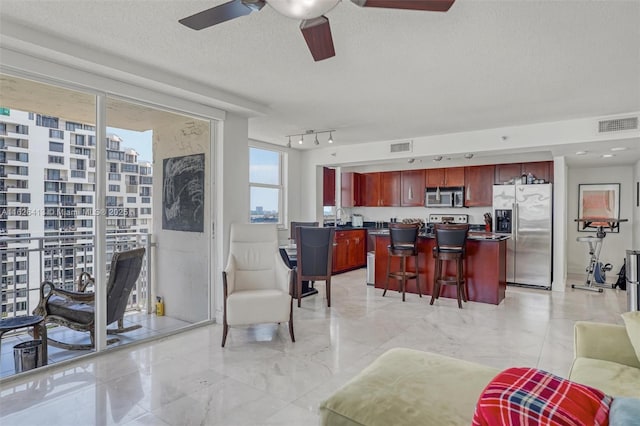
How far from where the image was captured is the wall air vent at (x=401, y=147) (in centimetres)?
611

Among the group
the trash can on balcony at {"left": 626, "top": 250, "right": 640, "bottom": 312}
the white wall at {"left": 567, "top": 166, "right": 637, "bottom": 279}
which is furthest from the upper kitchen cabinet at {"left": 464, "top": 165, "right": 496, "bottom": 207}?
the trash can on balcony at {"left": 626, "top": 250, "right": 640, "bottom": 312}

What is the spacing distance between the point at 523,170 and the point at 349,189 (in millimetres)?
3371

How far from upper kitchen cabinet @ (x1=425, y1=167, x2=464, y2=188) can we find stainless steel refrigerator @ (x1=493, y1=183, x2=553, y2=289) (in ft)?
2.56

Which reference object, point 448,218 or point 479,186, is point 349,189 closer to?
point 448,218

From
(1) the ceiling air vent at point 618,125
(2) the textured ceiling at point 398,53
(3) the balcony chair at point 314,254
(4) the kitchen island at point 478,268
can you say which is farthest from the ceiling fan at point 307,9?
(1) the ceiling air vent at point 618,125

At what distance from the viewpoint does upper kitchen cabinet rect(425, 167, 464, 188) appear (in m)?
7.13

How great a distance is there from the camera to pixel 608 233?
6.92 metres

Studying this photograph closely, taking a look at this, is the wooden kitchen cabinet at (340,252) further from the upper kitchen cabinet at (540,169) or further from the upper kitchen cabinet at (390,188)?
the upper kitchen cabinet at (540,169)

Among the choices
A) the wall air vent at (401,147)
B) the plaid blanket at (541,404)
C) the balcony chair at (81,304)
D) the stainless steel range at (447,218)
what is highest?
the wall air vent at (401,147)

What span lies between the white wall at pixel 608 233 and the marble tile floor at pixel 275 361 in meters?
2.50

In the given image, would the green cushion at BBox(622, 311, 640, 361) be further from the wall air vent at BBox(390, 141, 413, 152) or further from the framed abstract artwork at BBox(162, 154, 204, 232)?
the wall air vent at BBox(390, 141, 413, 152)

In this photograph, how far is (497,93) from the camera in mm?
3758

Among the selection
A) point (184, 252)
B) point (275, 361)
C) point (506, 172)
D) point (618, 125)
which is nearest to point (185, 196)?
point (184, 252)

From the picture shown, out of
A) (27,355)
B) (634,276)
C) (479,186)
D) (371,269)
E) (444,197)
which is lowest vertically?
(27,355)
